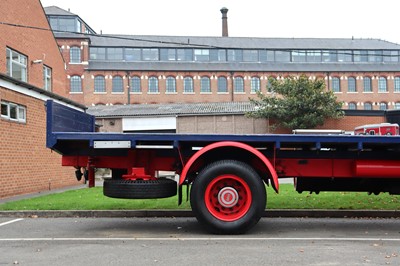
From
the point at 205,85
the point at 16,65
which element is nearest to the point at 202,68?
the point at 205,85

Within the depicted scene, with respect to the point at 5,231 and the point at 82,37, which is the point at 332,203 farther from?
the point at 82,37

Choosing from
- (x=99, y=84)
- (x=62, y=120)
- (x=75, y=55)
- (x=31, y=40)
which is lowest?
(x=62, y=120)

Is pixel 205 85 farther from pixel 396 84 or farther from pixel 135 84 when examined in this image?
pixel 396 84

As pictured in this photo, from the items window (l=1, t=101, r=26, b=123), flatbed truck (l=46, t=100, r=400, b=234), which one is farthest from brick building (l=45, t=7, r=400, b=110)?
flatbed truck (l=46, t=100, r=400, b=234)

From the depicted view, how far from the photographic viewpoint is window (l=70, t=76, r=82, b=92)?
5525cm

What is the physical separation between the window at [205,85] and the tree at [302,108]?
22348mm

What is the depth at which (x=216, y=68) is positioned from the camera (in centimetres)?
5859

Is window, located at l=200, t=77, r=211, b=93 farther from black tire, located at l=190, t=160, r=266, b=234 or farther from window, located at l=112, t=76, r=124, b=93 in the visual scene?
black tire, located at l=190, t=160, r=266, b=234

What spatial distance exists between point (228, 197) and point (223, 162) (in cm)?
55

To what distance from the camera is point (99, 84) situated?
2189 inches

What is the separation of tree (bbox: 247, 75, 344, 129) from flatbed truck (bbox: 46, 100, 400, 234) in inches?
1065

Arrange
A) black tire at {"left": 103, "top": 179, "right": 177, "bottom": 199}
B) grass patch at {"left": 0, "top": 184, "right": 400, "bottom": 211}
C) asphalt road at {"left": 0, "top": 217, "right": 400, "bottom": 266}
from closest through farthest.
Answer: asphalt road at {"left": 0, "top": 217, "right": 400, "bottom": 266} < black tire at {"left": 103, "top": 179, "right": 177, "bottom": 199} < grass patch at {"left": 0, "top": 184, "right": 400, "bottom": 211}

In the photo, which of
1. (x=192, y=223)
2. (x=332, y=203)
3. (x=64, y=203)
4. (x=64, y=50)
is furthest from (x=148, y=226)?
(x=64, y=50)

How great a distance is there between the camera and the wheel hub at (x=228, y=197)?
714 cm
